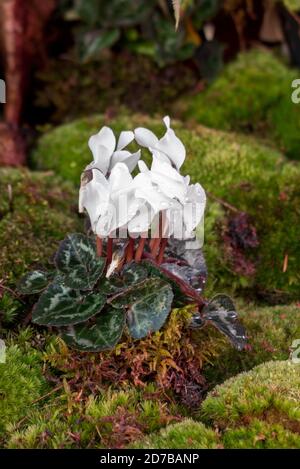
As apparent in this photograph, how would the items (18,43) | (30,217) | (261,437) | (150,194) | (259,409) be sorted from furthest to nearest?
(18,43), (30,217), (150,194), (259,409), (261,437)

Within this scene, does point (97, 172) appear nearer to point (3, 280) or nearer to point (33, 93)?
point (3, 280)

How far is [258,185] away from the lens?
10.8ft

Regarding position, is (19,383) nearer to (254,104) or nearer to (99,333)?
(99,333)

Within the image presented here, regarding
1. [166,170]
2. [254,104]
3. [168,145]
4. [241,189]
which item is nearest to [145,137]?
[168,145]

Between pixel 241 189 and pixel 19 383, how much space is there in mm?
1573

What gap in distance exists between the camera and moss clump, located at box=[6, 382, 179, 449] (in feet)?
6.25

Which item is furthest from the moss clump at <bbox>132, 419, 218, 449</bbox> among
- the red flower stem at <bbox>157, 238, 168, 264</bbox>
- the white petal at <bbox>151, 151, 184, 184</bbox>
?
the white petal at <bbox>151, 151, 184, 184</bbox>

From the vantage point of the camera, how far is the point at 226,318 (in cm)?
228

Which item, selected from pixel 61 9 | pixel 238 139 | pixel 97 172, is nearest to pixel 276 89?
pixel 238 139

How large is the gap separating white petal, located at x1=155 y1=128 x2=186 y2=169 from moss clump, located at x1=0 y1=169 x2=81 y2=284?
0.74 meters

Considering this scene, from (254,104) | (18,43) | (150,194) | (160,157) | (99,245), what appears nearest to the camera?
(150,194)

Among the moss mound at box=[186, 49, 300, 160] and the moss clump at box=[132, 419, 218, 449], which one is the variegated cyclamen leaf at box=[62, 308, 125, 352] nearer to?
the moss clump at box=[132, 419, 218, 449]

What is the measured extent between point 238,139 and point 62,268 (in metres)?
1.68

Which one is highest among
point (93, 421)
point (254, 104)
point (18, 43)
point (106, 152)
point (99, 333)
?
point (18, 43)
